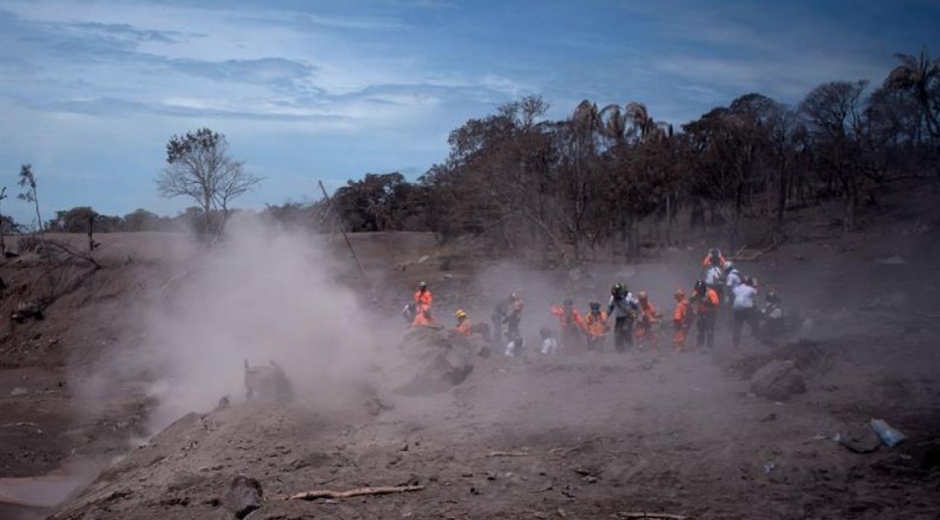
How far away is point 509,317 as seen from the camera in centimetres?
1870

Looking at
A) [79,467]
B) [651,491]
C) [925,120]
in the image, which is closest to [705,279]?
[651,491]

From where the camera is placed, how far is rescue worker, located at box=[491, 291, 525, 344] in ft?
61.0

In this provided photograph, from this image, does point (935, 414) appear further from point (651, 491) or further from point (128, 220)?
point (128, 220)

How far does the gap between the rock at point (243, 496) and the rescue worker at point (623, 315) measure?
28.3 ft

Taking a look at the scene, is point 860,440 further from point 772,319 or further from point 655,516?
point 772,319

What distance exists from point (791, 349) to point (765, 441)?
4.06 metres

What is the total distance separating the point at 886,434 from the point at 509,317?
1004cm

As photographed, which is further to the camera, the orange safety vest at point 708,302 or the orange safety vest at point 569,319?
the orange safety vest at point 569,319

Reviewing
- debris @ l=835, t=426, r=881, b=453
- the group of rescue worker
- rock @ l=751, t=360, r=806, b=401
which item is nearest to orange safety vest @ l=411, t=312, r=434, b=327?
the group of rescue worker

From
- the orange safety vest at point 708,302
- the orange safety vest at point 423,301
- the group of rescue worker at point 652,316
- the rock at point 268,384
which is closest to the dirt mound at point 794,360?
the group of rescue worker at point 652,316

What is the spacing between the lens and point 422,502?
8.91 meters

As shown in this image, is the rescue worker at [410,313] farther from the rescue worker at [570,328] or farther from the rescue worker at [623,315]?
the rescue worker at [623,315]

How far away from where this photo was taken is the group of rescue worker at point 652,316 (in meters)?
16.0

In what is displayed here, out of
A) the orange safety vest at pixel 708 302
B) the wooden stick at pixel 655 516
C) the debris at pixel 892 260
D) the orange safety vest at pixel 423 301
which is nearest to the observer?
the wooden stick at pixel 655 516
